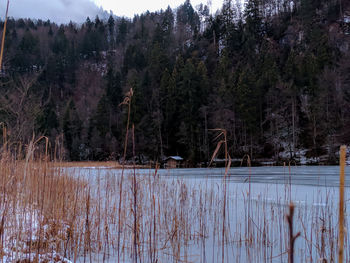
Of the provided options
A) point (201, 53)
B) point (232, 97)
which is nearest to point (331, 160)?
point (232, 97)

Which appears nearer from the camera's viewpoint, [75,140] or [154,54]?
[75,140]

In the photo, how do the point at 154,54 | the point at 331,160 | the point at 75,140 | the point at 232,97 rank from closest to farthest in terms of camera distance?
the point at 331,160 → the point at 232,97 → the point at 75,140 → the point at 154,54

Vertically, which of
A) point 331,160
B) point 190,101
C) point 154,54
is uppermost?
point 154,54

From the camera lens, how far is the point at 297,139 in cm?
2719

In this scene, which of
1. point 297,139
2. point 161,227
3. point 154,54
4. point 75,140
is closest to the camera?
point 161,227

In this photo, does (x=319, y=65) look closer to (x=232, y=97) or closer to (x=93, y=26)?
(x=232, y=97)

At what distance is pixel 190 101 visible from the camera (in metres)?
30.8

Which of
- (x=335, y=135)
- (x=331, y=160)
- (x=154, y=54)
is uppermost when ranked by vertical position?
(x=154, y=54)

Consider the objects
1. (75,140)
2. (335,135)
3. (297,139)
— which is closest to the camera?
(335,135)

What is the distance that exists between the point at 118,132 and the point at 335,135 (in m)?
22.8

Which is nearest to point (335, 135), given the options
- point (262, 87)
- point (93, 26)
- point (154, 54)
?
point (262, 87)

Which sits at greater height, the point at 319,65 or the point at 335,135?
the point at 319,65

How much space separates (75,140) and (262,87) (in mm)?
21560

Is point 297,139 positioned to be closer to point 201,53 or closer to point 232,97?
point 232,97
